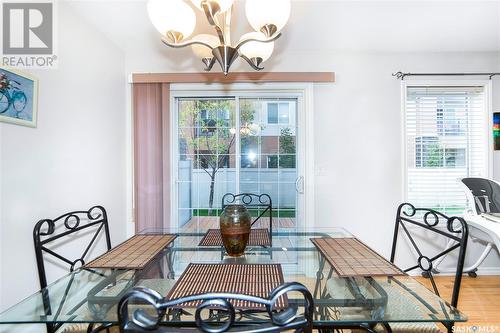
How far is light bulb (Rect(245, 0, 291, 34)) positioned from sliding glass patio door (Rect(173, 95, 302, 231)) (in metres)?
1.59

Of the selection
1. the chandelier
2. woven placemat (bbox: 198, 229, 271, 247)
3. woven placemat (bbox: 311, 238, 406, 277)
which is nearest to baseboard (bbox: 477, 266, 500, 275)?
woven placemat (bbox: 311, 238, 406, 277)

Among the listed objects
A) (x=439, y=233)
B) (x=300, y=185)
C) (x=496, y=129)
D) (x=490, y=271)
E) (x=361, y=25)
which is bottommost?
(x=490, y=271)

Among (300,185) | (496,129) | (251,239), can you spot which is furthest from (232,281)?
(496,129)

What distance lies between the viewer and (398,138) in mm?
2715

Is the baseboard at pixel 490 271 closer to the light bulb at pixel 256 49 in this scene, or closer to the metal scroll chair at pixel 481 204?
the metal scroll chair at pixel 481 204

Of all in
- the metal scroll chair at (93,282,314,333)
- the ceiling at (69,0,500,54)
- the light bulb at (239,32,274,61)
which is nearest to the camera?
the metal scroll chair at (93,282,314,333)

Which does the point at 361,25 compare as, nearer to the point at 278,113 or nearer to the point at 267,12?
the point at 278,113

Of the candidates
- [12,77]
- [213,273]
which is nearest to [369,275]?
[213,273]

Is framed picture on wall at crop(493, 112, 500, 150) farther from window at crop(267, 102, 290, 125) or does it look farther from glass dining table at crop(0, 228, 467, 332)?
glass dining table at crop(0, 228, 467, 332)

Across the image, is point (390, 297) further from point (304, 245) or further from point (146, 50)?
point (146, 50)

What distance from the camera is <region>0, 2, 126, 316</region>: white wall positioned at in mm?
1423

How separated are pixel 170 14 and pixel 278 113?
1.79m

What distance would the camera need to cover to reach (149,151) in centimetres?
Result: 267

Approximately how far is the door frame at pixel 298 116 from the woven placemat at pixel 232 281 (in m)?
1.59
